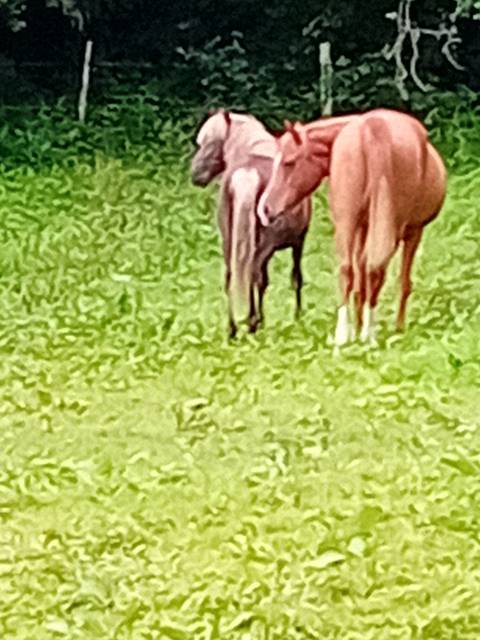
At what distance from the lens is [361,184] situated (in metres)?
3.55

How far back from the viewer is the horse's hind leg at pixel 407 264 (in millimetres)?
3656

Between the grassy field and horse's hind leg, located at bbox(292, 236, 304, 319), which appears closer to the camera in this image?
the grassy field

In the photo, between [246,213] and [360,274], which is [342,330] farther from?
[246,213]

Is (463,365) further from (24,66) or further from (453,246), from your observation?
(24,66)

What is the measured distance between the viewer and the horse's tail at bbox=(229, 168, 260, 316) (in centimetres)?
362

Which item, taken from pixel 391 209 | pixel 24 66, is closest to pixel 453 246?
pixel 391 209

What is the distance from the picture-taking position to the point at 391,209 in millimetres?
3564

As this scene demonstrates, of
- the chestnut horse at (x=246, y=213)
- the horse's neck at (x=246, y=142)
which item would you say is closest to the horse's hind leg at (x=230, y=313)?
the chestnut horse at (x=246, y=213)

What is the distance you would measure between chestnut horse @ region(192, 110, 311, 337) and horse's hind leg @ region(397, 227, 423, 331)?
22 centimetres

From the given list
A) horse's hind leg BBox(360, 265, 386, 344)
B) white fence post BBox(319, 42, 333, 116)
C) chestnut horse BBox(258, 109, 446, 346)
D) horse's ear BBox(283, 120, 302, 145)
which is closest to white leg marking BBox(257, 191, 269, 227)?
chestnut horse BBox(258, 109, 446, 346)

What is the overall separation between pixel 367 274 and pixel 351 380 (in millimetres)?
236

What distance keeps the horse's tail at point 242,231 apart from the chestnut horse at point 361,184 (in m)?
0.03

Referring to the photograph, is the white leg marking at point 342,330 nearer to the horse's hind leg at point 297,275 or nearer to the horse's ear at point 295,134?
the horse's hind leg at point 297,275

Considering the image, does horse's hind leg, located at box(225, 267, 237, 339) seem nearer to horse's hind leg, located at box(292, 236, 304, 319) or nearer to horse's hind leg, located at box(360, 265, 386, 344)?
horse's hind leg, located at box(292, 236, 304, 319)
